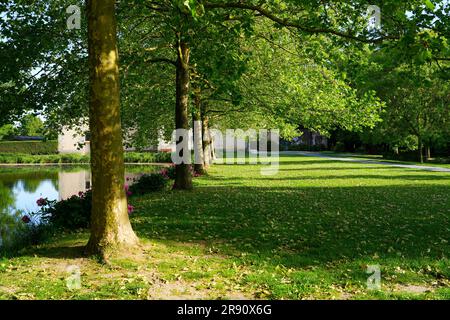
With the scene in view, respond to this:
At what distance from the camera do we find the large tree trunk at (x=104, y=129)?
7113 mm

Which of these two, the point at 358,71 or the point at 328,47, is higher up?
the point at 328,47

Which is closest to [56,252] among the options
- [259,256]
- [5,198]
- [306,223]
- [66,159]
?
[259,256]

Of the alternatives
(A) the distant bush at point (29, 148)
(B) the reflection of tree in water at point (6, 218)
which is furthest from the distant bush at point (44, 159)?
(B) the reflection of tree in water at point (6, 218)

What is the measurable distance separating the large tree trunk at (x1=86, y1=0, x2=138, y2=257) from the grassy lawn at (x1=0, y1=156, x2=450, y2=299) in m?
0.49

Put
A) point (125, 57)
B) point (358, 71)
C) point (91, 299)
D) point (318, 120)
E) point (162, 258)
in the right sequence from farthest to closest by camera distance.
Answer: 1. point (318, 120)
2. point (125, 57)
3. point (358, 71)
4. point (162, 258)
5. point (91, 299)

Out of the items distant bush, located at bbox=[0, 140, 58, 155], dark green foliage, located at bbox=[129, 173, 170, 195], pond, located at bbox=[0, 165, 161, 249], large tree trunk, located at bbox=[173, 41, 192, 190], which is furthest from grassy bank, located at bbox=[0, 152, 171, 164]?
large tree trunk, located at bbox=[173, 41, 192, 190]

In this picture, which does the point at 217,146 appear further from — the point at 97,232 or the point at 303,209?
the point at 97,232

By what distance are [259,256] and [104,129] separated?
3.27m

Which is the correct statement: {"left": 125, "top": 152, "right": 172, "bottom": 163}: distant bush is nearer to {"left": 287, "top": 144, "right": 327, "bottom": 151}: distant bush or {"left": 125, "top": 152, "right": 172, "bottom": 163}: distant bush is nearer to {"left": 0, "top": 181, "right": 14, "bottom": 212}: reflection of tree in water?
{"left": 0, "top": 181, "right": 14, "bottom": 212}: reflection of tree in water

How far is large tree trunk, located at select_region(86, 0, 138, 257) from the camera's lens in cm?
711

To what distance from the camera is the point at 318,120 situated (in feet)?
62.2
